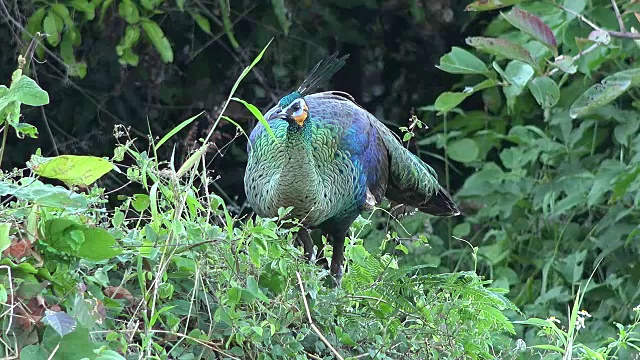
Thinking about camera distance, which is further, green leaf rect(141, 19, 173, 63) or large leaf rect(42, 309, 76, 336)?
green leaf rect(141, 19, 173, 63)

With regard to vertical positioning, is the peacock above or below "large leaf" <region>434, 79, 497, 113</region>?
below

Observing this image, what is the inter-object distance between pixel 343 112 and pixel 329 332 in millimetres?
1325

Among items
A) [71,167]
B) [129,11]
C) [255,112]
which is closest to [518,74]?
[255,112]

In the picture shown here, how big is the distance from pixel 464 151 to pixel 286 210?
305cm

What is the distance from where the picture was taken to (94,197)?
6.33ft

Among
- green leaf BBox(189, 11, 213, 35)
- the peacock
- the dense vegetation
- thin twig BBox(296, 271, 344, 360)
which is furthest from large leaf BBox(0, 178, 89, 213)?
green leaf BBox(189, 11, 213, 35)

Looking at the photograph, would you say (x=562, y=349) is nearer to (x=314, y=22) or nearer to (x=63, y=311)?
(x=63, y=311)

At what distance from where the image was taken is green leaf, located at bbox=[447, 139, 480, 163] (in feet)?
16.1

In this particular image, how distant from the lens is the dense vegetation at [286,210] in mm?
1815

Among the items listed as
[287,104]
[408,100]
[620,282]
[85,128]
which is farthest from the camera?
[408,100]

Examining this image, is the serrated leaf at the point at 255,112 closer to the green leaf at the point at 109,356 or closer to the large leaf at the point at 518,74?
the green leaf at the point at 109,356

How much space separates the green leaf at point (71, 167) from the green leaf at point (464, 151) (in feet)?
10.3

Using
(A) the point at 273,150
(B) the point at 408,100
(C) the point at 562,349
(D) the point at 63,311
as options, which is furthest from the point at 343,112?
(B) the point at 408,100

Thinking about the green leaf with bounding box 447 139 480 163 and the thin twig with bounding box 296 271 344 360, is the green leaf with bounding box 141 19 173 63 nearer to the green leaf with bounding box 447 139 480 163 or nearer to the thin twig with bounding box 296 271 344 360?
the green leaf with bounding box 447 139 480 163
